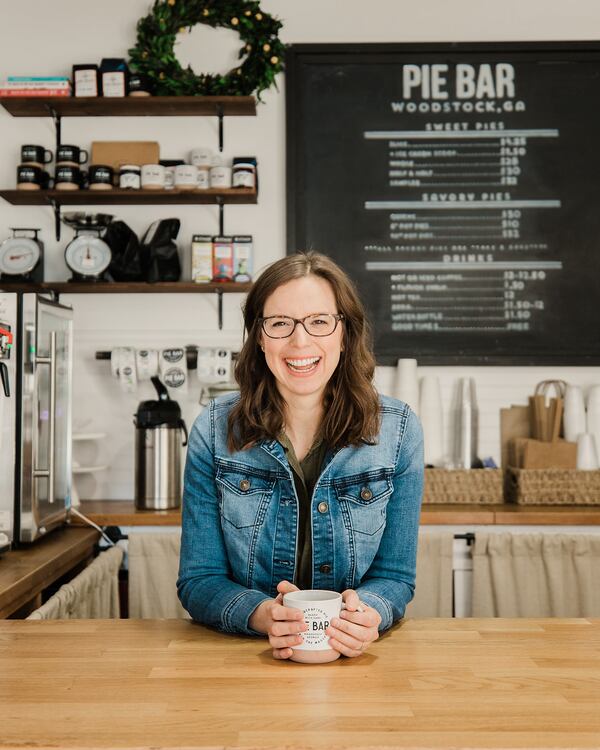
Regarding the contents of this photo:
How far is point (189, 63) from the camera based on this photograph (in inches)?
130

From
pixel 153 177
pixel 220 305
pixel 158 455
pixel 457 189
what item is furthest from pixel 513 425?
pixel 153 177

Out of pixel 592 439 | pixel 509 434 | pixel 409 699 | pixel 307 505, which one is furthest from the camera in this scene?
pixel 509 434

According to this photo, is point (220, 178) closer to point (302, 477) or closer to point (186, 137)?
point (186, 137)

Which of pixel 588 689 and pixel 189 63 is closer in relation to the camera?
pixel 588 689

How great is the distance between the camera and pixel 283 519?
60.7 inches

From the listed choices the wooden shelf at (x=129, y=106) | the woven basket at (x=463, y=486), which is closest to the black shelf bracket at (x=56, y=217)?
the wooden shelf at (x=129, y=106)

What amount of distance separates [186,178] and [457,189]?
1119 millimetres

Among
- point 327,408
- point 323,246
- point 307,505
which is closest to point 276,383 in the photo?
point 327,408

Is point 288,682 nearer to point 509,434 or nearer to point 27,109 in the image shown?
point 509,434

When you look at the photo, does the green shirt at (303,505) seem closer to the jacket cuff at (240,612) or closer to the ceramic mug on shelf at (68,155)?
the jacket cuff at (240,612)

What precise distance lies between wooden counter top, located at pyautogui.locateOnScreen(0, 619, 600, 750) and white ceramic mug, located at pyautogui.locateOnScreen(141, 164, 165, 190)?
2132mm

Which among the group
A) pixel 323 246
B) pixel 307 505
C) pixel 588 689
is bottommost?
pixel 588 689

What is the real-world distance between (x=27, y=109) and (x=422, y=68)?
5.44 ft

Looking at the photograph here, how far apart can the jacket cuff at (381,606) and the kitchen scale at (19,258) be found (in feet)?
7.39
